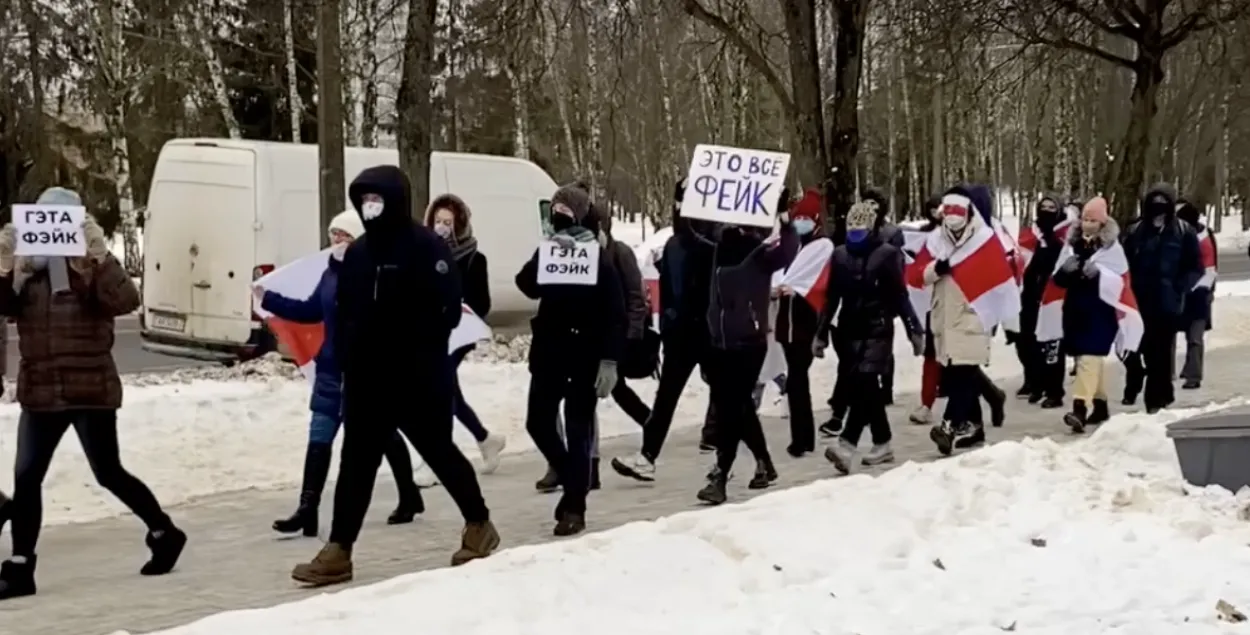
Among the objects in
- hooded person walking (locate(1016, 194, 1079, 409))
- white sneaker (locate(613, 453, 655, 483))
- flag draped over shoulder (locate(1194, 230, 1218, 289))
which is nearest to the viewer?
white sneaker (locate(613, 453, 655, 483))

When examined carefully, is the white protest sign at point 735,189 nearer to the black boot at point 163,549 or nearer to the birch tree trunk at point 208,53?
the black boot at point 163,549

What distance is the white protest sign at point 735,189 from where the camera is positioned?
9211 millimetres

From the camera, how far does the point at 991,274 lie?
10656 mm

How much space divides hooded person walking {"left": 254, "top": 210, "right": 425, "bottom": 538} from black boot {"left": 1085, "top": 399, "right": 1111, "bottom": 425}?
236 inches

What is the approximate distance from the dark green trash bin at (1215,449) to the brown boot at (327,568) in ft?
14.1

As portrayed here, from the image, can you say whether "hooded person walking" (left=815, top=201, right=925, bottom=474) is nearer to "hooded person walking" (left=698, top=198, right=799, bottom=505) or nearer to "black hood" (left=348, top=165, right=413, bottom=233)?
"hooded person walking" (left=698, top=198, right=799, bottom=505)

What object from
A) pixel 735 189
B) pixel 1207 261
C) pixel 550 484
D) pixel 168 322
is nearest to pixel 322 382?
pixel 550 484

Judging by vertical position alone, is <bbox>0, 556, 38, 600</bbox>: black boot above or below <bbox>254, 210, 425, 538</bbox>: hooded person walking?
below

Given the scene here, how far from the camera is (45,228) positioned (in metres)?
7.07

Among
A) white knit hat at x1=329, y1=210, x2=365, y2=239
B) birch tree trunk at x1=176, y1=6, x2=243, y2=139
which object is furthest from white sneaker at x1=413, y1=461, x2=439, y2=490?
birch tree trunk at x1=176, y1=6, x2=243, y2=139

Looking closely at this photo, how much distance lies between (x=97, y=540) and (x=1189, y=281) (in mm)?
8701

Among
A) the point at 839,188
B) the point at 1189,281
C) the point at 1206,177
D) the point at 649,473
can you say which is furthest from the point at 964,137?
the point at 649,473

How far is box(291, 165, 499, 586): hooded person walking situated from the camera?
6969 mm

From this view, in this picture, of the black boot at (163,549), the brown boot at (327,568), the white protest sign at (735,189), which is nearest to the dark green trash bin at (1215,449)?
the white protest sign at (735,189)
